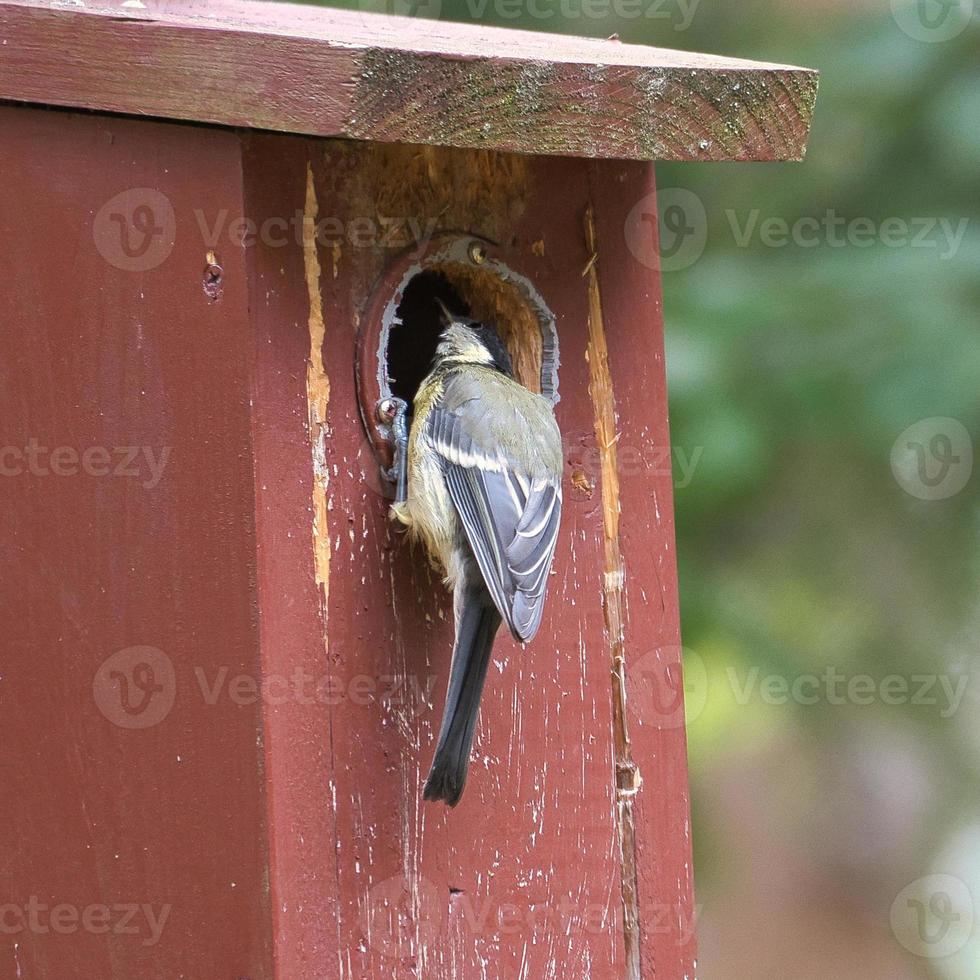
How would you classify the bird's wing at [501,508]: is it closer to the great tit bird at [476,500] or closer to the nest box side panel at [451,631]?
the great tit bird at [476,500]

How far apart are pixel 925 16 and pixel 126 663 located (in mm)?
2354

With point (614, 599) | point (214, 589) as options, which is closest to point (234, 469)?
point (214, 589)

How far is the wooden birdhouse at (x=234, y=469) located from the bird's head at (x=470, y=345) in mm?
188

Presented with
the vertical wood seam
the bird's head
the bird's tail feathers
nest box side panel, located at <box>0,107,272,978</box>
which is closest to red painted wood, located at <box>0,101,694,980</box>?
nest box side panel, located at <box>0,107,272,978</box>

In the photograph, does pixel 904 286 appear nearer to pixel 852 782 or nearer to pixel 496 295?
pixel 496 295

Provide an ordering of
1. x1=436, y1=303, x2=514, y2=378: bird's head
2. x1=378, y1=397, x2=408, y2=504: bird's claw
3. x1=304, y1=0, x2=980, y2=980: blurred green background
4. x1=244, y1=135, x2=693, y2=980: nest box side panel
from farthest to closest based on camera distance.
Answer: x1=304, y1=0, x2=980, y2=980: blurred green background → x1=436, y1=303, x2=514, y2=378: bird's head → x1=378, y1=397, x2=408, y2=504: bird's claw → x1=244, y1=135, x2=693, y2=980: nest box side panel

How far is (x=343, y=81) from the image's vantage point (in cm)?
202

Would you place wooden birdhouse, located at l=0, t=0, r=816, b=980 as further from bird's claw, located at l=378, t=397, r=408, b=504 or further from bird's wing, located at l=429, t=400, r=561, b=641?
bird's wing, located at l=429, t=400, r=561, b=641

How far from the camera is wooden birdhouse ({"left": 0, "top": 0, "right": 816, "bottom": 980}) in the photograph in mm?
2104

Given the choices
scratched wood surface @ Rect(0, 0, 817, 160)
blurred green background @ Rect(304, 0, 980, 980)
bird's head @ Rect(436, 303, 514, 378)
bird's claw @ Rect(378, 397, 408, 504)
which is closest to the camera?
scratched wood surface @ Rect(0, 0, 817, 160)

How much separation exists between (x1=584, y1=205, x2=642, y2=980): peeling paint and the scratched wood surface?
1.17 feet

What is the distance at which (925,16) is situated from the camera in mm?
3424

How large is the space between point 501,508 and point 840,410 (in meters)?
1.26

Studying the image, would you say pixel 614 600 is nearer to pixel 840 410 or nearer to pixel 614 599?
pixel 614 599
